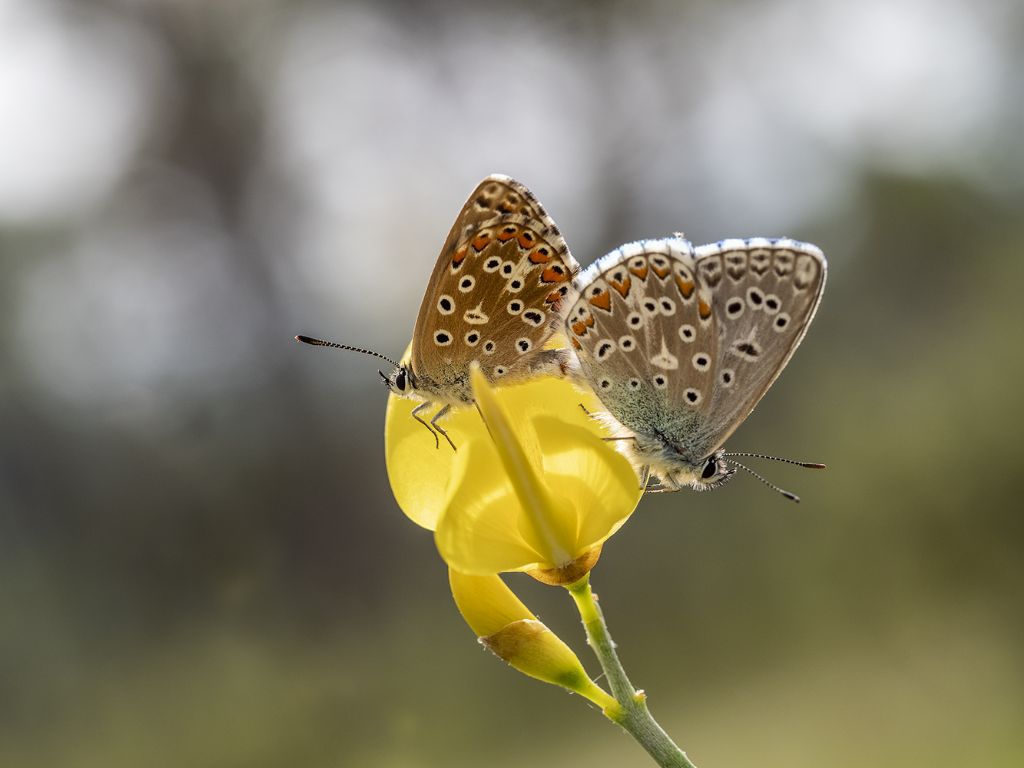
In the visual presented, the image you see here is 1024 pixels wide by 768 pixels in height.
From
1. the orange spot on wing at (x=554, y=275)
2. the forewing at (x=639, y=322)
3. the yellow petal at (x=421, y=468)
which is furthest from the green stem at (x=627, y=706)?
the orange spot on wing at (x=554, y=275)

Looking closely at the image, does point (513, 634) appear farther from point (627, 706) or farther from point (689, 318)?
point (689, 318)

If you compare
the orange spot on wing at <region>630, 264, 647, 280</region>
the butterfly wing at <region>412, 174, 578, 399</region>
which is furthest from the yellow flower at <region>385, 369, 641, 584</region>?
the orange spot on wing at <region>630, 264, 647, 280</region>

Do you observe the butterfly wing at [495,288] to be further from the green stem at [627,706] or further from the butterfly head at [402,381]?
the green stem at [627,706]

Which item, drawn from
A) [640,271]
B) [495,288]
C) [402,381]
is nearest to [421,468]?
[402,381]

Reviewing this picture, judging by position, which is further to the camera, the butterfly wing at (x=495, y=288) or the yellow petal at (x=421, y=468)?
A: the butterfly wing at (x=495, y=288)

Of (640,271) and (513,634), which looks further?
(640,271)

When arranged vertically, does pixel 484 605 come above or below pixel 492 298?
below

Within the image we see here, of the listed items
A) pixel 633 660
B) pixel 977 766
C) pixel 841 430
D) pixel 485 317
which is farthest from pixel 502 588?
pixel 841 430
